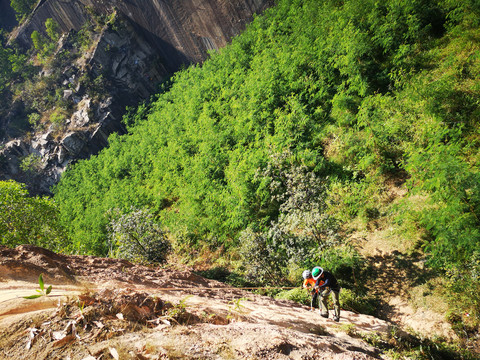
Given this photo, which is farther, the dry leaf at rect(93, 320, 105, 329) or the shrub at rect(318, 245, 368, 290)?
the shrub at rect(318, 245, 368, 290)

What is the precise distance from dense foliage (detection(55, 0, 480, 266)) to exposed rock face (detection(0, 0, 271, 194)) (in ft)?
44.4

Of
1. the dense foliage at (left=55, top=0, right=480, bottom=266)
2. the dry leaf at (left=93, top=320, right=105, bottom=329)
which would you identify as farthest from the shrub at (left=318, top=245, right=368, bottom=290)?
the dry leaf at (left=93, top=320, right=105, bottom=329)

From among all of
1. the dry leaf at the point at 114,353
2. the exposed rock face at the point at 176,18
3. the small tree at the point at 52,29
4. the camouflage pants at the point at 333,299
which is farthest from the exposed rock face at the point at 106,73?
the dry leaf at the point at 114,353

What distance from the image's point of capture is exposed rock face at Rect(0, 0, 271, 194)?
25000 mm

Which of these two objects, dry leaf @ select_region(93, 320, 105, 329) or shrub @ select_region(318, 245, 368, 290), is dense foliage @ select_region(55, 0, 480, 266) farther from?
dry leaf @ select_region(93, 320, 105, 329)

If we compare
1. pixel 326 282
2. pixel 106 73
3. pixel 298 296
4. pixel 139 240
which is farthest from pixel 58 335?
pixel 106 73

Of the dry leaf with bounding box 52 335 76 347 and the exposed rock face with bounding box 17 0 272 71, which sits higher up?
the exposed rock face with bounding box 17 0 272 71

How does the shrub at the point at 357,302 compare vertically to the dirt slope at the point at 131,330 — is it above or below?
below

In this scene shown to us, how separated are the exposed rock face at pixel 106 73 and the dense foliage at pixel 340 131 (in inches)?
533

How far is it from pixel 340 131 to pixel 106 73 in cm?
2883

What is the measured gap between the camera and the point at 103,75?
27.6 m

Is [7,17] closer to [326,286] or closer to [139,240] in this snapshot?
[139,240]

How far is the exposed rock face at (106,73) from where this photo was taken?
25000 millimetres

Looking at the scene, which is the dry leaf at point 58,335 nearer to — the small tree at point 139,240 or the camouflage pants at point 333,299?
the camouflage pants at point 333,299
